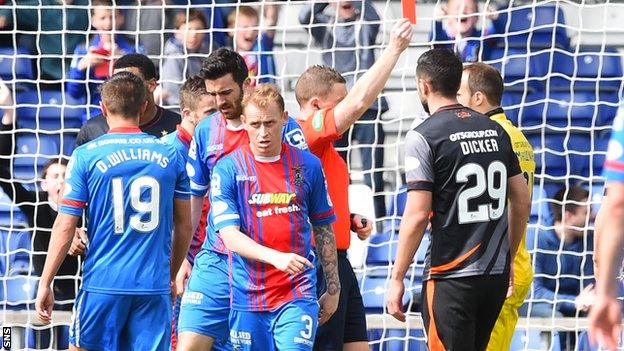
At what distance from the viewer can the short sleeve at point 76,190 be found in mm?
6301

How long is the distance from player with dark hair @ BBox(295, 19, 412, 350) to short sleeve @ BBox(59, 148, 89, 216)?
122 centimetres

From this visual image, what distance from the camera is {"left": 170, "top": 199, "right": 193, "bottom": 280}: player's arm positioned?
21.5 feet

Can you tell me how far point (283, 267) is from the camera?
18.4 feet

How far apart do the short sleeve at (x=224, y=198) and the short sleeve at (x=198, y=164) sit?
50cm

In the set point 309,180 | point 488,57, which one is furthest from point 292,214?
point 488,57

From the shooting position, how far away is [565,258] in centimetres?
910

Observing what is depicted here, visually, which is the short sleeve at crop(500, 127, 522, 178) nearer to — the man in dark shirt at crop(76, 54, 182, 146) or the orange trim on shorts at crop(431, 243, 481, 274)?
the orange trim on shorts at crop(431, 243, 481, 274)

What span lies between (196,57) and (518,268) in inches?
161

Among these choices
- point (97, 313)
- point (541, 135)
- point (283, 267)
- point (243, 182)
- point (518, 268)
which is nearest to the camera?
point (283, 267)

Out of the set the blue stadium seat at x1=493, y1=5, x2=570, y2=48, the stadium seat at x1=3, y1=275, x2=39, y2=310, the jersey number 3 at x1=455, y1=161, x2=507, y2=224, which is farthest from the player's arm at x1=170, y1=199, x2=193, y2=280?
the blue stadium seat at x1=493, y1=5, x2=570, y2=48

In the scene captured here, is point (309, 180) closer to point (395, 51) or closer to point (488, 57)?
point (395, 51)

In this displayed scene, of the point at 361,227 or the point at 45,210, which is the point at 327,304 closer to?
the point at 361,227

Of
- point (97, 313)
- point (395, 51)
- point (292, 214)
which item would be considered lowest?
point (97, 313)

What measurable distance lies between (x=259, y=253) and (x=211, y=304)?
560 mm
